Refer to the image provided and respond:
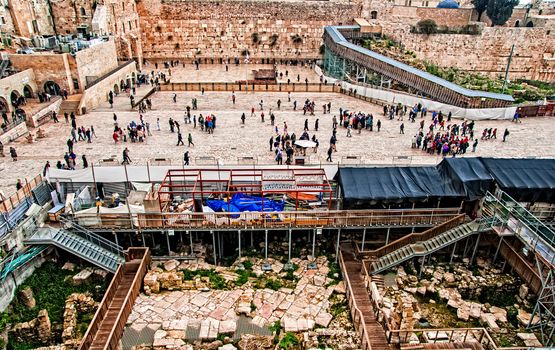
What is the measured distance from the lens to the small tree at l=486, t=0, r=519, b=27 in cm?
4888

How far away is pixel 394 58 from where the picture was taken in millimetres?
39312

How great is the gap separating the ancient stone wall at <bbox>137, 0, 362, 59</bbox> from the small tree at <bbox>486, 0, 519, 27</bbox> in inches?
600

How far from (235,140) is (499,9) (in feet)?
133

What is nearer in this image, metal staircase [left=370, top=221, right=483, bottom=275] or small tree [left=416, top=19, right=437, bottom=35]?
metal staircase [left=370, top=221, right=483, bottom=275]

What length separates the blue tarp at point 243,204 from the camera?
18016mm

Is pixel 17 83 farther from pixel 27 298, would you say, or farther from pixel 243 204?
pixel 243 204

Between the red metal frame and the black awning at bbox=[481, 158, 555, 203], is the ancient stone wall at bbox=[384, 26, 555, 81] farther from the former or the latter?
the red metal frame

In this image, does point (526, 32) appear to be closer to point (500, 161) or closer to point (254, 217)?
point (500, 161)

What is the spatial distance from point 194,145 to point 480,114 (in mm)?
19986

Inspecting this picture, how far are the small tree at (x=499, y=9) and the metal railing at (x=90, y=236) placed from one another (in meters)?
50.1

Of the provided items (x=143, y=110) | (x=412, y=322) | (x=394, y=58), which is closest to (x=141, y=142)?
(x=143, y=110)

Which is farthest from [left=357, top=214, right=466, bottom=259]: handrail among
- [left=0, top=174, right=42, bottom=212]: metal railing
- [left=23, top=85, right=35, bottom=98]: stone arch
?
[left=23, top=85, right=35, bottom=98]: stone arch

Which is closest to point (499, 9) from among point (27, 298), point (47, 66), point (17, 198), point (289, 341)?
point (47, 66)

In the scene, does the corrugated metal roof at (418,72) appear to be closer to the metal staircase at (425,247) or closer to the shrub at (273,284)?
the metal staircase at (425,247)
